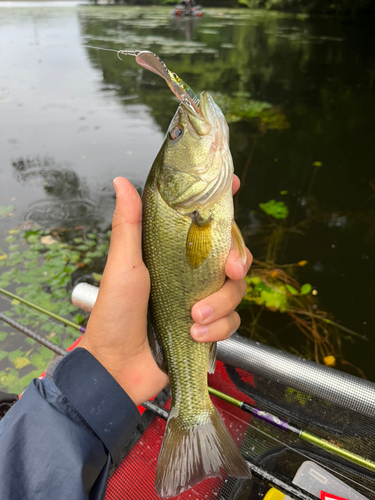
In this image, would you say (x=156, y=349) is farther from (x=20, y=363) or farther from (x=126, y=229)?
(x=20, y=363)

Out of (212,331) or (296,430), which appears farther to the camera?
(296,430)

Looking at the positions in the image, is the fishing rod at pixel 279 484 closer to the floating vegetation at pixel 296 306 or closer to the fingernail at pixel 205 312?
the fingernail at pixel 205 312

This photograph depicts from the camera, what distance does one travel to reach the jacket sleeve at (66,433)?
3.62 ft

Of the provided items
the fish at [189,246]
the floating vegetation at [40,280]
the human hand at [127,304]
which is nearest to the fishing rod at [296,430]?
the fish at [189,246]

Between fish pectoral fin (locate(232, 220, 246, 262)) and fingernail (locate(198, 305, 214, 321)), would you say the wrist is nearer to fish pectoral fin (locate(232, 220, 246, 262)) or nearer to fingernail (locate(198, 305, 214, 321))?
fingernail (locate(198, 305, 214, 321))

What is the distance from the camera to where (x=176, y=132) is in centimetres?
154

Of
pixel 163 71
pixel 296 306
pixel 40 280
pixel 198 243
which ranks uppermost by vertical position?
pixel 163 71

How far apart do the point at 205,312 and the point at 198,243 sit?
12.1 inches

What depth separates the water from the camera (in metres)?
4.20

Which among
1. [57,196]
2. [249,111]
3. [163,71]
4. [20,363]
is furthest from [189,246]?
[249,111]

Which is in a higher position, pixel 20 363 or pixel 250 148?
pixel 250 148

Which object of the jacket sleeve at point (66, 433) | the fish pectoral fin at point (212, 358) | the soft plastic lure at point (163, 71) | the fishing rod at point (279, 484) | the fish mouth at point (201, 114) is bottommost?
the fishing rod at point (279, 484)

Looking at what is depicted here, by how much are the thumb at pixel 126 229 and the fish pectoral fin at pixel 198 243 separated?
256 millimetres

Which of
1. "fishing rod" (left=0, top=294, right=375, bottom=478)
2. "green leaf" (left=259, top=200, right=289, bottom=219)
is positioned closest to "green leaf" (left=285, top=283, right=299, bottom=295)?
"green leaf" (left=259, top=200, right=289, bottom=219)
